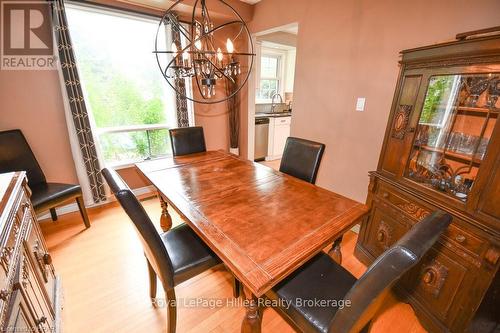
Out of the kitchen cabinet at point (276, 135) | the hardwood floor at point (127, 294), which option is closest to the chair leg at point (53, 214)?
the hardwood floor at point (127, 294)

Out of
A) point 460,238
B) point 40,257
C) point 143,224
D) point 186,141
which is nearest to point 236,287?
point 143,224

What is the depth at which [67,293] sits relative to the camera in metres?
1.61

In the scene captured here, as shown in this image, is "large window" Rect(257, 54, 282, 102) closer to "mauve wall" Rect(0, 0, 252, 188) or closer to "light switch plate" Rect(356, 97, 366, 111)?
"mauve wall" Rect(0, 0, 252, 188)

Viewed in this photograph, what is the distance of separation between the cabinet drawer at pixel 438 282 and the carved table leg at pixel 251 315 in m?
1.10

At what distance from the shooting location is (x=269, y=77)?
15.8 feet

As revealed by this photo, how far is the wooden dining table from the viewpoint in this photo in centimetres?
94

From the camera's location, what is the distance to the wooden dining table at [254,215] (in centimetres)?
94

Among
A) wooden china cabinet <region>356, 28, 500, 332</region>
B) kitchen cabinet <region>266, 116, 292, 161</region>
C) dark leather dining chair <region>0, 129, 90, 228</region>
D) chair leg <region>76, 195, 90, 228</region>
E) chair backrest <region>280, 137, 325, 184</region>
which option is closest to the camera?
wooden china cabinet <region>356, 28, 500, 332</region>

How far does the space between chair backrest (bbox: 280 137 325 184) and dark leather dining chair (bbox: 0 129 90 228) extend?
2.05m

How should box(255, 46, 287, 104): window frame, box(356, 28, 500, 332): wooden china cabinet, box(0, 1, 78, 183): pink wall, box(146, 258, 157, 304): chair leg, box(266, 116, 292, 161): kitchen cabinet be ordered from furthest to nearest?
1. box(255, 46, 287, 104): window frame
2. box(266, 116, 292, 161): kitchen cabinet
3. box(0, 1, 78, 183): pink wall
4. box(146, 258, 157, 304): chair leg
5. box(356, 28, 500, 332): wooden china cabinet

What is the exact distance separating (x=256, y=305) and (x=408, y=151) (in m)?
1.34

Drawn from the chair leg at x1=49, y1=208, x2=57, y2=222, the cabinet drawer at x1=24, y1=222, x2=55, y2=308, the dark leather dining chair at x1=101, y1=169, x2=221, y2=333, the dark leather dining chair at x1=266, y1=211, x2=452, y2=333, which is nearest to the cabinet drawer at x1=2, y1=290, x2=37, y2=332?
the cabinet drawer at x1=24, y1=222, x2=55, y2=308

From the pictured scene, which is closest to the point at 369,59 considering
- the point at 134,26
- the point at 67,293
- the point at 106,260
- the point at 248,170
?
the point at 248,170

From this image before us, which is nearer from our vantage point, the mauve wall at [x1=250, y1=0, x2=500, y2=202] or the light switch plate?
the mauve wall at [x1=250, y1=0, x2=500, y2=202]
